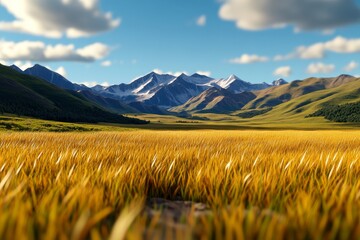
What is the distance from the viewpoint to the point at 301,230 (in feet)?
5.63

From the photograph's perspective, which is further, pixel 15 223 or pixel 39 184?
pixel 39 184

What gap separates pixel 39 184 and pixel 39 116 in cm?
15944

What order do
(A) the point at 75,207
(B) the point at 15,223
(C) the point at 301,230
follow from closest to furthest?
(B) the point at 15,223
(C) the point at 301,230
(A) the point at 75,207

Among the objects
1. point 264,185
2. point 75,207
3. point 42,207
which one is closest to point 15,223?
point 42,207

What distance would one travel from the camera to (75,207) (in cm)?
209

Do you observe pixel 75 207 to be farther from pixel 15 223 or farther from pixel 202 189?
pixel 202 189

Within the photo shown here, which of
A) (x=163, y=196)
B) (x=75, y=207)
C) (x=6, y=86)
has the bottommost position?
(x=163, y=196)

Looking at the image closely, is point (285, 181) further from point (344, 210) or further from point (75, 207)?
point (75, 207)

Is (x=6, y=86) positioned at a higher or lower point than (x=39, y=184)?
higher

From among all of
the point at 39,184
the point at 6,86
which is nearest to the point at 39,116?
the point at 6,86

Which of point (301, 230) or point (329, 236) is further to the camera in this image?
point (301, 230)

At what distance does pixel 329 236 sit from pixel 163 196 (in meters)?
2.00

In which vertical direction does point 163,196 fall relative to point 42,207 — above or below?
below

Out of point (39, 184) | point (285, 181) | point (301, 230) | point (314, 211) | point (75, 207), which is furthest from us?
point (285, 181)
